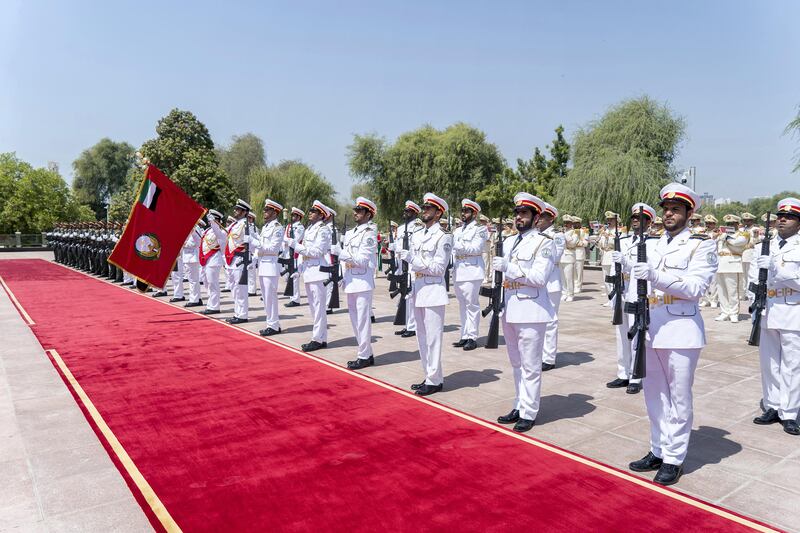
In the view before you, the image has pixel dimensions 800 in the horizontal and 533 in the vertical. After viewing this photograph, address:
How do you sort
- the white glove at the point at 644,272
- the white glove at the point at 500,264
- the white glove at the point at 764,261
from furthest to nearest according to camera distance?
the white glove at the point at 764,261 → the white glove at the point at 500,264 → the white glove at the point at 644,272

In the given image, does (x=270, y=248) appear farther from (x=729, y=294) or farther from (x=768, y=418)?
(x=729, y=294)

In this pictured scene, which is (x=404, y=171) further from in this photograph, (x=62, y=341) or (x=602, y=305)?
(x=62, y=341)

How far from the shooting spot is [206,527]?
3488 mm

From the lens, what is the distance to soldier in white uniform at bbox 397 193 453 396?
6324 mm

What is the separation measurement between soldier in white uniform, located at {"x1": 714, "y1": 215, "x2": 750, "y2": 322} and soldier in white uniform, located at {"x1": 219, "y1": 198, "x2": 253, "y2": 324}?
9449mm

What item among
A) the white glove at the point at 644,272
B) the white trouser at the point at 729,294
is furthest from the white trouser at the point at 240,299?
the white trouser at the point at 729,294

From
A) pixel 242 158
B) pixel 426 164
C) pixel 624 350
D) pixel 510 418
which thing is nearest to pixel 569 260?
pixel 624 350

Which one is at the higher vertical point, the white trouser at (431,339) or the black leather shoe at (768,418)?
the white trouser at (431,339)

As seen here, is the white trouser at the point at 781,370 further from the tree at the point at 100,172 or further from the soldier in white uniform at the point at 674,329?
the tree at the point at 100,172

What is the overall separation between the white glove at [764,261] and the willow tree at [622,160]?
23.1 meters

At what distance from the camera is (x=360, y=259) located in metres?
7.46

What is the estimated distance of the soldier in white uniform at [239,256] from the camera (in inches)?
439

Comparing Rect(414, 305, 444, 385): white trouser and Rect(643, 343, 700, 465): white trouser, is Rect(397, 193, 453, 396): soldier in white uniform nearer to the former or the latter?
Rect(414, 305, 444, 385): white trouser

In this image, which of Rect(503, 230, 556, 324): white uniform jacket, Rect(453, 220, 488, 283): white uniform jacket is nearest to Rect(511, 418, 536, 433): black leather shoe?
Rect(503, 230, 556, 324): white uniform jacket
